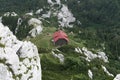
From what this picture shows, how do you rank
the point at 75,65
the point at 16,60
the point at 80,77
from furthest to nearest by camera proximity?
the point at 75,65
the point at 80,77
the point at 16,60

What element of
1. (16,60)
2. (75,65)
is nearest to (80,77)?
(75,65)

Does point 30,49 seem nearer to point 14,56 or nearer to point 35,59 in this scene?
point 35,59

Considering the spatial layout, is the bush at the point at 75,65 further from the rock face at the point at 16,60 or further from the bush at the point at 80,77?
the rock face at the point at 16,60

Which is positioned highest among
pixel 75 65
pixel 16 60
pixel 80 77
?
pixel 75 65

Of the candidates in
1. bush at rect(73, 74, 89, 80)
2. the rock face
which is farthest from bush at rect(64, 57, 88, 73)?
the rock face

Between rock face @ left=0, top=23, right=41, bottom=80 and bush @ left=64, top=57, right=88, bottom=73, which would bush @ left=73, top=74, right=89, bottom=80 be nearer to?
bush @ left=64, top=57, right=88, bottom=73

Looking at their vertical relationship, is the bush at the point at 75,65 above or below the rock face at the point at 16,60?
above

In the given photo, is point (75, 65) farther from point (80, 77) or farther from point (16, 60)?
point (16, 60)

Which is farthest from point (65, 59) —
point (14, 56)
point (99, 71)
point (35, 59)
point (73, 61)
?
point (14, 56)

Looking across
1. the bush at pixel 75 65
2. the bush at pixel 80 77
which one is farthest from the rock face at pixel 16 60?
the bush at pixel 75 65
